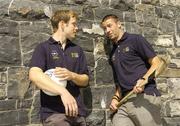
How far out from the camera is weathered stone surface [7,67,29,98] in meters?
4.08

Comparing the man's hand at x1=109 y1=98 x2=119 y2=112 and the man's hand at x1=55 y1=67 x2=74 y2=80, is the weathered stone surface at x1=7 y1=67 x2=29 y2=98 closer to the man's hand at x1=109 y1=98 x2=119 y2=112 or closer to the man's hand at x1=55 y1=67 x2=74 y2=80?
the man's hand at x1=55 y1=67 x2=74 y2=80

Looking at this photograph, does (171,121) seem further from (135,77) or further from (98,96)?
(135,77)

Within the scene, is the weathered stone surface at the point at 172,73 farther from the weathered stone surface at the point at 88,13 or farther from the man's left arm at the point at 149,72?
the weathered stone surface at the point at 88,13

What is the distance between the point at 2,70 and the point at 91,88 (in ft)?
3.51

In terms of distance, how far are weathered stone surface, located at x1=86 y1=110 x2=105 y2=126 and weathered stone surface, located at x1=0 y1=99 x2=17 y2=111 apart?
0.87 m

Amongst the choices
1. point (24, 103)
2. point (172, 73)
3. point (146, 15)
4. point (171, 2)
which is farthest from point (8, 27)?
point (171, 2)

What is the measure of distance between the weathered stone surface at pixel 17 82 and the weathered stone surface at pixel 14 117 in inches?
6.8

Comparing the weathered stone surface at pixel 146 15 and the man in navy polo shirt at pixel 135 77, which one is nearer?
the man in navy polo shirt at pixel 135 77

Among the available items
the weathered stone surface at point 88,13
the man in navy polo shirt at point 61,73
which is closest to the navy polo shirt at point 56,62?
the man in navy polo shirt at point 61,73

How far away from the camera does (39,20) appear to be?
171 inches

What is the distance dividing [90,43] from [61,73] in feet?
3.95

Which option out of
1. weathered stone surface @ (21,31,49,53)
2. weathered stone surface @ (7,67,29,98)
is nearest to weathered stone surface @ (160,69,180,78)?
weathered stone surface @ (21,31,49,53)

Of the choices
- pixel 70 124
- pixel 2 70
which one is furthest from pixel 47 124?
pixel 2 70

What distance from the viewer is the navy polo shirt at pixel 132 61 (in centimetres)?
407
